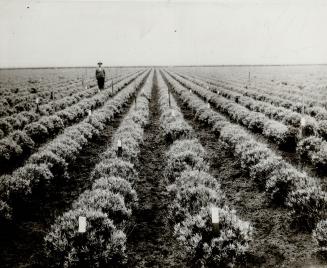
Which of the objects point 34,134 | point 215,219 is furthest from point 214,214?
point 34,134

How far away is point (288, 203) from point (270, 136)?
6773 mm

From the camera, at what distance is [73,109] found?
19.5m

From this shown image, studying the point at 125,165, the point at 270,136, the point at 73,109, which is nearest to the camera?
the point at 125,165

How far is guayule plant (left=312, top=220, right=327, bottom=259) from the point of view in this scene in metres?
5.50

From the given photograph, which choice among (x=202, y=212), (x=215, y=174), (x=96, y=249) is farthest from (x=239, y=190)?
(x=96, y=249)

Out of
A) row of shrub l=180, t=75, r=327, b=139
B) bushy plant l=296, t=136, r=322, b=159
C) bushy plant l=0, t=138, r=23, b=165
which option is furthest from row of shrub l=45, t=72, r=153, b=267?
row of shrub l=180, t=75, r=327, b=139

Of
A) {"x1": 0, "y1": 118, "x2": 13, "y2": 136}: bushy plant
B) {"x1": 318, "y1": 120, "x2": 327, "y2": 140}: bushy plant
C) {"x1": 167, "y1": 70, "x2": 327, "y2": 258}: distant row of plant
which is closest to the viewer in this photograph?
{"x1": 167, "y1": 70, "x2": 327, "y2": 258}: distant row of plant

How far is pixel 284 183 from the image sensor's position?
26.4ft

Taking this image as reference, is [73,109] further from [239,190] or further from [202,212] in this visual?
[202,212]

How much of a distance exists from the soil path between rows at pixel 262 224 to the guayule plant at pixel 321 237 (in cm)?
15

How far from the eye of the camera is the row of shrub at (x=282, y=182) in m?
6.71

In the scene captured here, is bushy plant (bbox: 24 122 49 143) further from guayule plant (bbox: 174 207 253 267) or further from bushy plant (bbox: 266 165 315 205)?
bushy plant (bbox: 266 165 315 205)

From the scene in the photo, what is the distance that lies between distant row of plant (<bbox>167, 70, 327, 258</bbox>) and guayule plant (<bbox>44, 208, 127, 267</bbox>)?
325 cm

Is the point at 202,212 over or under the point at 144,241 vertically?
over
